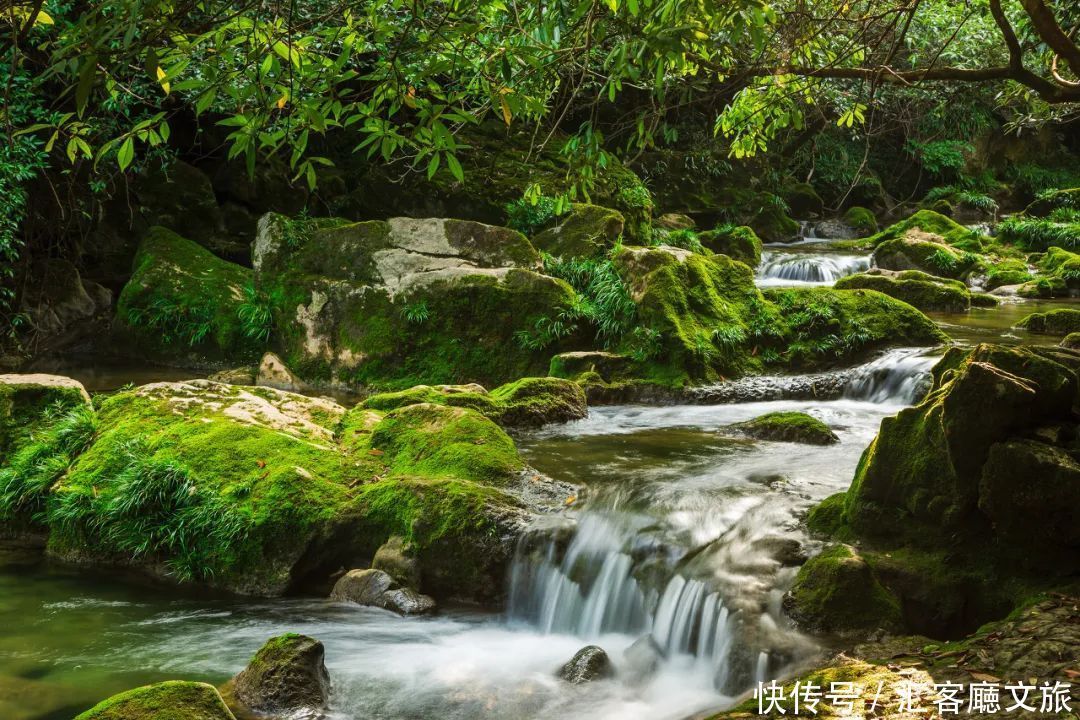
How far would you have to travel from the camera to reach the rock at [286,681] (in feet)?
13.9

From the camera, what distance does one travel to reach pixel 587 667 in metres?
4.65

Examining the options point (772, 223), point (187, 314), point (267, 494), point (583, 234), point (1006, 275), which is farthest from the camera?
point (772, 223)

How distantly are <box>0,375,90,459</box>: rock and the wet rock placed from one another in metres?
5.01

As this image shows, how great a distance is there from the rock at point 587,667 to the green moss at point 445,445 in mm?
1842

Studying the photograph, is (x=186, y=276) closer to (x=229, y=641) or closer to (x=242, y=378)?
(x=242, y=378)

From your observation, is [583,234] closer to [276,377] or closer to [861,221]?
[276,377]

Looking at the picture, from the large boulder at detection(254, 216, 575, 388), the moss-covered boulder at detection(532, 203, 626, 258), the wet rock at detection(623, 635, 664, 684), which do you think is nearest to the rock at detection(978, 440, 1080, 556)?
the wet rock at detection(623, 635, 664, 684)

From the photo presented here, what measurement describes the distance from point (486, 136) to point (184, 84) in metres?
14.2

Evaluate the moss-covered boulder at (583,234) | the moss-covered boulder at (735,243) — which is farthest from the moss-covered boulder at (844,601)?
the moss-covered boulder at (735,243)

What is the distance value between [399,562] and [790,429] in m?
3.87

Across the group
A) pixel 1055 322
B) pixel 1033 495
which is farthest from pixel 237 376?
pixel 1055 322

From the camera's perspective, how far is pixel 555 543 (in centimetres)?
563

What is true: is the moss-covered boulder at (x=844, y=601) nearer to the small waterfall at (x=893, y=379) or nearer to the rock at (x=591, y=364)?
the small waterfall at (x=893, y=379)

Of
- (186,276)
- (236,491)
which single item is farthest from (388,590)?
(186,276)
